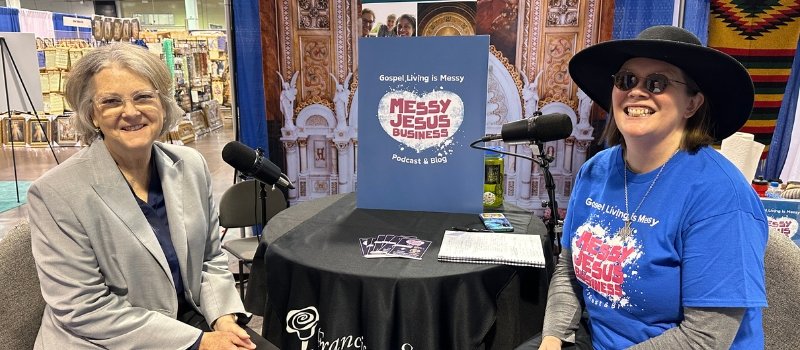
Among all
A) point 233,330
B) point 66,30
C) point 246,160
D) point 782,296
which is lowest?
point 233,330

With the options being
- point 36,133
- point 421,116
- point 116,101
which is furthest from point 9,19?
point 421,116

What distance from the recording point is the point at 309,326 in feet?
5.47

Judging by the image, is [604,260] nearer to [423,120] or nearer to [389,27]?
[423,120]

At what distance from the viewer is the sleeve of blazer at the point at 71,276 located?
54.9 inches

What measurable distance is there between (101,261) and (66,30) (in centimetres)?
1249

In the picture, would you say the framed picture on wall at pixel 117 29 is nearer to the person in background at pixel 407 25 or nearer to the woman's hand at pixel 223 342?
the person in background at pixel 407 25

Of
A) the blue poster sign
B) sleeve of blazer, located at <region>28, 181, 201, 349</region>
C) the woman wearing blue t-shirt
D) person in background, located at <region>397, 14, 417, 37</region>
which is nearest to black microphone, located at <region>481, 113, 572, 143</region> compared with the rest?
the blue poster sign

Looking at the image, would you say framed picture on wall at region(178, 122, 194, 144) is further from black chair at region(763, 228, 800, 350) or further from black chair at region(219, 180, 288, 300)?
black chair at region(763, 228, 800, 350)

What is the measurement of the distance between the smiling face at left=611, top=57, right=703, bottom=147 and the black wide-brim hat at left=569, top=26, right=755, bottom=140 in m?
0.03

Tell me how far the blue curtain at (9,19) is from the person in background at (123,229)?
1108 centimetres

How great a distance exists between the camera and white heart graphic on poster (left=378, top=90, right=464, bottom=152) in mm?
2092

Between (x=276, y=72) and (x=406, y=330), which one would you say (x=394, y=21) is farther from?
(x=406, y=330)

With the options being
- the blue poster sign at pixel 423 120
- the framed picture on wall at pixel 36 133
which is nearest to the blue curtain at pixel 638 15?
the blue poster sign at pixel 423 120

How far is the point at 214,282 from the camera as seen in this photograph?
5.78ft
